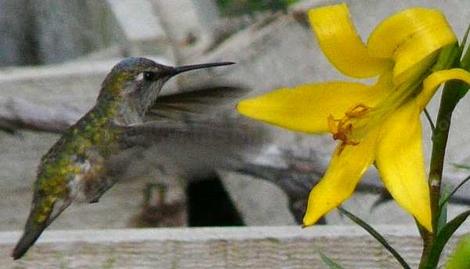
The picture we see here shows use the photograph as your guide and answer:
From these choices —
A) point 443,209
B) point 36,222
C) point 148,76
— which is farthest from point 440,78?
point 36,222

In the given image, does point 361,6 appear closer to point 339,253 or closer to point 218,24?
point 218,24

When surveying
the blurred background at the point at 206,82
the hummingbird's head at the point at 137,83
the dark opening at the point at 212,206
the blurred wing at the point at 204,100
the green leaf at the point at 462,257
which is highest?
the green leaf at the point at 462,257

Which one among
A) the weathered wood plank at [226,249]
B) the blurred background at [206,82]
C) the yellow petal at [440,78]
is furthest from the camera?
the blurred background at [206,82]

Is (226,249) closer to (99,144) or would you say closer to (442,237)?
(99,144)

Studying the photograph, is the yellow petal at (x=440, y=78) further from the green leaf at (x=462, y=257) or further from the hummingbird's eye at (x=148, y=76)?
the hummingbird's eye at (x=148, y=76)

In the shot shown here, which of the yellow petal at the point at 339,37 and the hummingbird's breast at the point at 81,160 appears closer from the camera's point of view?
the yellow petal at the point at 339,37

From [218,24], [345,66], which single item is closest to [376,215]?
[218,24]

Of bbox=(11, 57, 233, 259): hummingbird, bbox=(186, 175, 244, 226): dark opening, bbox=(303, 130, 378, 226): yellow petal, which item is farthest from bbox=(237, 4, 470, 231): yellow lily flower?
bbox=(186, 175, 244, 226): dark opening

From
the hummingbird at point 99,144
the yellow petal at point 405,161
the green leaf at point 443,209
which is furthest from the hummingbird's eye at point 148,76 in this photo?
the yellow petal at point 405,161
